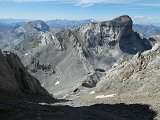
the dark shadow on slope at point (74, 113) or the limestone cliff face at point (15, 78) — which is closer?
the dark shadow on slope at point (74, 113)

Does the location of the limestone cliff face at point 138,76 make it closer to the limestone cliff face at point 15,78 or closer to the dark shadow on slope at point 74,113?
the limestone cliff face at point 15,78

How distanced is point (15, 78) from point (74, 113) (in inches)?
990

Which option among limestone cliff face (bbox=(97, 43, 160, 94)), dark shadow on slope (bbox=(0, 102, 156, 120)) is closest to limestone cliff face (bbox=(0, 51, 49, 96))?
dark shadow on slope (bbox=(0, 102, 156, 120))

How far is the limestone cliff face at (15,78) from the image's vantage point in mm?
45700

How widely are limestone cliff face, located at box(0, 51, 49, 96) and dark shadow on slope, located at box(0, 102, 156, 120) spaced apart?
585 inches

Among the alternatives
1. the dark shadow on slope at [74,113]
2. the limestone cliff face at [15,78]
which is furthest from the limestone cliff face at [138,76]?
the dark shadow on slope at [74,113]

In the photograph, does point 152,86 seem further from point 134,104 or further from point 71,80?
point 71,80

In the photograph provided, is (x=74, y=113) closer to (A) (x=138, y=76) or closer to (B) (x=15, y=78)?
(B) (x=15, y=78)

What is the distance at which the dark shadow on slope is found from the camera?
23922mm

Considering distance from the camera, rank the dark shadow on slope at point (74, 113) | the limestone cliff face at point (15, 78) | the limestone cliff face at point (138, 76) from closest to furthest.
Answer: the dark shadow on slope at point (74, 113) < the limestone cliff face at point (15, 78) < the limestone cliff face at point (138, 76)

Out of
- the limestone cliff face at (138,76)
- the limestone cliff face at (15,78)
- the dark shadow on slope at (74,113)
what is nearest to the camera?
the dark shadow on slope at (74,113)

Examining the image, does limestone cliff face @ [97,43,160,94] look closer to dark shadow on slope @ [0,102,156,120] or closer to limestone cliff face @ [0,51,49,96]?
limestone cliff face @ [0,51,49,96]

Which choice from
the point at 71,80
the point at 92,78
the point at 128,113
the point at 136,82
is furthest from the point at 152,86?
the point at 71,80

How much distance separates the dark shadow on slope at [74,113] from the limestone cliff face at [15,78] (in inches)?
585
